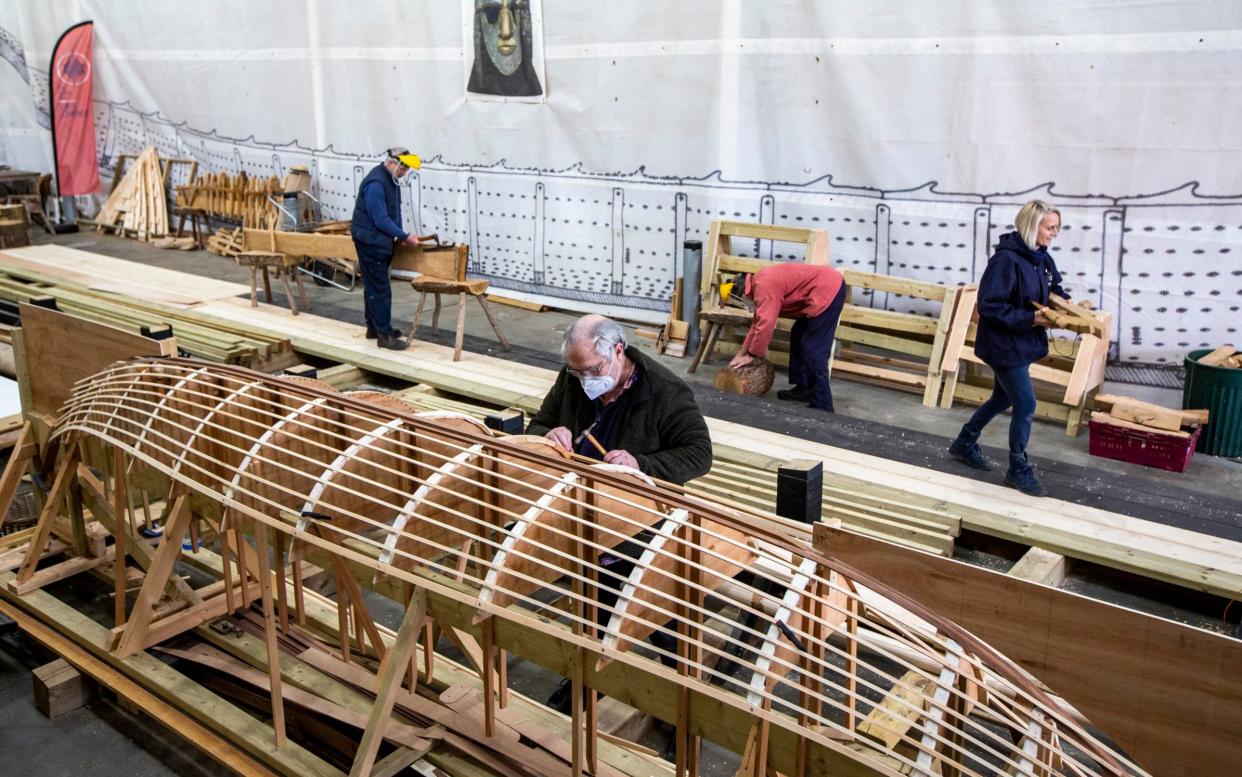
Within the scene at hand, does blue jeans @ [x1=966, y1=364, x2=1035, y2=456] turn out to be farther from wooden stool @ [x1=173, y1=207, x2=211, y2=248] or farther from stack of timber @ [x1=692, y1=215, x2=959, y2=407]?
wooden stool @ [x1=173, y1=207, x2=211, y2=248]

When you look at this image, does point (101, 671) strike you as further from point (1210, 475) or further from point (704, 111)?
point (704, 111)

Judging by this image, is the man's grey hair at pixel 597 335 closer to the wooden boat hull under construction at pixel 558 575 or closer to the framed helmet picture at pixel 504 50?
the wooden boat hull under construction at pixel 558 575

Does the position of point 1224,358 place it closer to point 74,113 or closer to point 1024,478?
point 1024,478

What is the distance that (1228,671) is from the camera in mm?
2738

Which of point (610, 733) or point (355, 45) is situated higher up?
point (355, 45)

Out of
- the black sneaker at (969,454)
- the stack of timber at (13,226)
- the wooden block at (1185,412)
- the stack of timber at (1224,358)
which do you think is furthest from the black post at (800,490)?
the stack of timber at (13,226)

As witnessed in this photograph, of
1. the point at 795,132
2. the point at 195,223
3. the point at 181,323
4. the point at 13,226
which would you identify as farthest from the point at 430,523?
the point at 13,226

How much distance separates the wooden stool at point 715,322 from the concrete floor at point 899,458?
167 mm

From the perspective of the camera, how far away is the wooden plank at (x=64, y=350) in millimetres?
5438

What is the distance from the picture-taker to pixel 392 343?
9914 mm

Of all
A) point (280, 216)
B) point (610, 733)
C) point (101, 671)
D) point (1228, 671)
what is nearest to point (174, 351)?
point (101, 671)

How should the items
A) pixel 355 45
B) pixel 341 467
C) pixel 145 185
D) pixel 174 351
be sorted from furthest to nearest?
1. pixel 145 185
2. pixel 355 45
3. pixel 174 351
4. pixel 341 467

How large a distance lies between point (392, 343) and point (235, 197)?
6687 mm

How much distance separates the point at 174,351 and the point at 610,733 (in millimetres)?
3121
